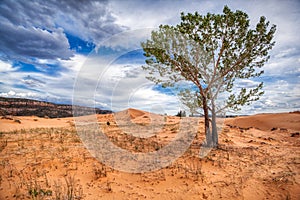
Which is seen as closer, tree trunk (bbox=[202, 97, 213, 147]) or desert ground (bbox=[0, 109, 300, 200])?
desert ground (bbox=[0, 109, 300, 200])

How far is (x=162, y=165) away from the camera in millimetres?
6234

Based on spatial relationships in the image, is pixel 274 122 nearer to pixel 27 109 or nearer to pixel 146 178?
pixel 146 178

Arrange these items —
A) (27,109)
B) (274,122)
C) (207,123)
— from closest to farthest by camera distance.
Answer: (207,123)
(274,122)
(27,109)

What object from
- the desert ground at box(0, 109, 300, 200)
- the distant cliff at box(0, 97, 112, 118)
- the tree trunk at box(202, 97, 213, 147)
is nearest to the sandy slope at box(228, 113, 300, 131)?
the tree trunk at box(202, 97, 213, 147)

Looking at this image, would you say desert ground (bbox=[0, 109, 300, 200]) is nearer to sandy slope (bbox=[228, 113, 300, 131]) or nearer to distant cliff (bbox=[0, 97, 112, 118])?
sandy slope (bbox=[228, 113, 300, 131])

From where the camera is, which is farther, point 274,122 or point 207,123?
point 274,122

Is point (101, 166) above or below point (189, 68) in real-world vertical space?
below

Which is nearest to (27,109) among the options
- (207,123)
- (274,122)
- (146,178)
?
(207,123)

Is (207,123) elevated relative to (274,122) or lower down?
elevated

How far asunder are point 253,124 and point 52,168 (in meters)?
23.2

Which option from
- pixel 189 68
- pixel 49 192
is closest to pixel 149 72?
pixel 189 68

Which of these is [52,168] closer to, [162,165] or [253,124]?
[162,165]

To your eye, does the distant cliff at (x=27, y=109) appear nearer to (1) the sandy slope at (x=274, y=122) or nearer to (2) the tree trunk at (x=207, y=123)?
(1) the sandy slope at (x=274, y=122)

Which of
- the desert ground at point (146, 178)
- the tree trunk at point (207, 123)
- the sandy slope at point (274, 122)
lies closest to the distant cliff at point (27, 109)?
the sandy slope at point (274, 122)
